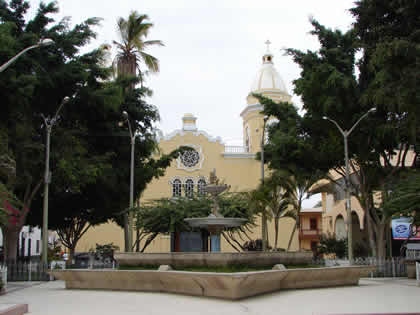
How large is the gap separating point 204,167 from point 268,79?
10319 mm

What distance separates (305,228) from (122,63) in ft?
106

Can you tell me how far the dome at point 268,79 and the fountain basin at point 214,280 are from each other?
30.0 meters

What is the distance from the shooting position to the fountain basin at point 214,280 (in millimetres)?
12633

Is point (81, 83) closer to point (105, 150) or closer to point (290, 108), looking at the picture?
point (105, 150)

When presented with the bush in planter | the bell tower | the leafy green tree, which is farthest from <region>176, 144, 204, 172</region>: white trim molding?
the leafy green tree

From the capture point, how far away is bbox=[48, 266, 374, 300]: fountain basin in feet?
41.4

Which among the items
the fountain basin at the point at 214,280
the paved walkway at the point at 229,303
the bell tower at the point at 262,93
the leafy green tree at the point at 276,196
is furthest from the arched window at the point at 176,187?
the paved walkway at the point at 229,303

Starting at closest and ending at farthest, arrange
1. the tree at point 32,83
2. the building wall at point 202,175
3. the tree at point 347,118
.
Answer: the tree at point 32,83 < the tree at point 347,118 < the building wall at point 202,175

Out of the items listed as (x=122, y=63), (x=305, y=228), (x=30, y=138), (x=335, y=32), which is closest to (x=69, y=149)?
(x=30, y=138)

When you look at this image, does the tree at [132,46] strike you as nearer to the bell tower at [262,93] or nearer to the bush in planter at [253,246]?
the bush in planter at [253,246]

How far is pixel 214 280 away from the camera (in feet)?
41.8

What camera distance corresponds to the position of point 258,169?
45.1 meters

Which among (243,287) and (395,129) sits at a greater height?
(395,129)

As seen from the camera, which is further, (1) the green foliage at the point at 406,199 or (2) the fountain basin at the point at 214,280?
(1) the green foliage at the point at 406,199
